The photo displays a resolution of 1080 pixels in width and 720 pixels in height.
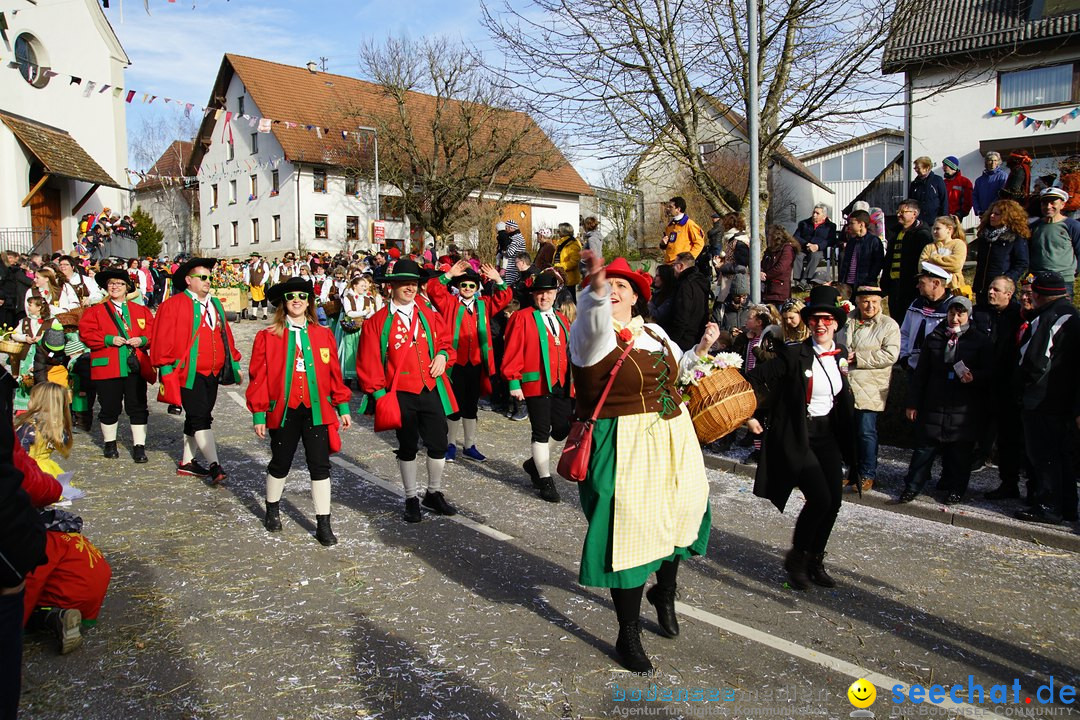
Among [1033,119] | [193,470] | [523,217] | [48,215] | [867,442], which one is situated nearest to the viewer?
[867,442]

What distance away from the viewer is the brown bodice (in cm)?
418

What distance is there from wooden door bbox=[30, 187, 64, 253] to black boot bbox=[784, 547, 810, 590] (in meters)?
29.2

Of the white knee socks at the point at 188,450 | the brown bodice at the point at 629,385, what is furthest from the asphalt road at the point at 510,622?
the brown bodice at the point at 629,385

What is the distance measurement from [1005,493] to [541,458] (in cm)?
408

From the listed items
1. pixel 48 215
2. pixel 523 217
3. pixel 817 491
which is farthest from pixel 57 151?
pixel 817 491

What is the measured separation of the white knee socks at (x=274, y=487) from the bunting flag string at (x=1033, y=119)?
25208mm

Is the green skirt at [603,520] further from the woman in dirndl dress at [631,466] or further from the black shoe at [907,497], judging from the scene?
the black shoe at [907,497]

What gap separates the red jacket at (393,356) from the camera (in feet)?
22.1

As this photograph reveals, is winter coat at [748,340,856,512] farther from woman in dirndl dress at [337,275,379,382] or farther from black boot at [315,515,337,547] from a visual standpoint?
woman in dirndl dress at [337,275,379,382]

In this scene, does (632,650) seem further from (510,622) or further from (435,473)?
(435,473)

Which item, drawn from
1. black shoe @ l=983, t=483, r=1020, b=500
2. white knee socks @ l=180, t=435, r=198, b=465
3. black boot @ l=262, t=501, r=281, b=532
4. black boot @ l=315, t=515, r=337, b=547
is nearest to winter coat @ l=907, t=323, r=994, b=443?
black shoe @ l=983, t=483, r=1020, b=500

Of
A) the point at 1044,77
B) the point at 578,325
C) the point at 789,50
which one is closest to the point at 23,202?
the point at 789,50

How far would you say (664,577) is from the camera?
14.8 ft

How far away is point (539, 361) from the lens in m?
7.77
